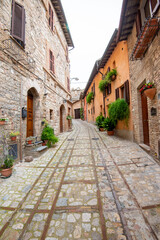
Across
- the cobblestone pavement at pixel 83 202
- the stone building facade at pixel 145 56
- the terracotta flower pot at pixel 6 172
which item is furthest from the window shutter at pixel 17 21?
the cobblestone pavement at pixel 83 202

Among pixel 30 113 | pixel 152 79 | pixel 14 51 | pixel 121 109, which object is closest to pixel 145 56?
pixel 152 79

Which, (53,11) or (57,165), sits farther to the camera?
(53,11)

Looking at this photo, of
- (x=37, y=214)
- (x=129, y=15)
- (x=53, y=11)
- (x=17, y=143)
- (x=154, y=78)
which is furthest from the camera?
(x=53, y=11)

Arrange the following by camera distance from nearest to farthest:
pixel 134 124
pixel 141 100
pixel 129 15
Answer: pixel 129 15, pixel 141 100, pixel 134 124

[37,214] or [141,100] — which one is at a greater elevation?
[141,100]

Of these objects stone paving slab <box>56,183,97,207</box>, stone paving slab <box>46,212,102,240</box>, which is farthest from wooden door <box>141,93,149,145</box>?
stone paving slab <box>46,212,102,240</box>

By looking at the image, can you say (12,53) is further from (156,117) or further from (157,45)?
(156,117)

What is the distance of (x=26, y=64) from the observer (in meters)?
4.57

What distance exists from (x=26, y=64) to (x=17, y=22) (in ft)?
4.77

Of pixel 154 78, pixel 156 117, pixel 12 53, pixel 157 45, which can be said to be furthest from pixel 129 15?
pixel 12 53

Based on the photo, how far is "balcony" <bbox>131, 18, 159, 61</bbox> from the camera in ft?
9.12

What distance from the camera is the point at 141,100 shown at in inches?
190

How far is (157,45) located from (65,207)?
4.49 metres

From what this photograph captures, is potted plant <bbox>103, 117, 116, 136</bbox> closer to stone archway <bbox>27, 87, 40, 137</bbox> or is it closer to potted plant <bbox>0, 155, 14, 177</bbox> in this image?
stone archway <bbox>27, 87, 40, 137</bbox>
